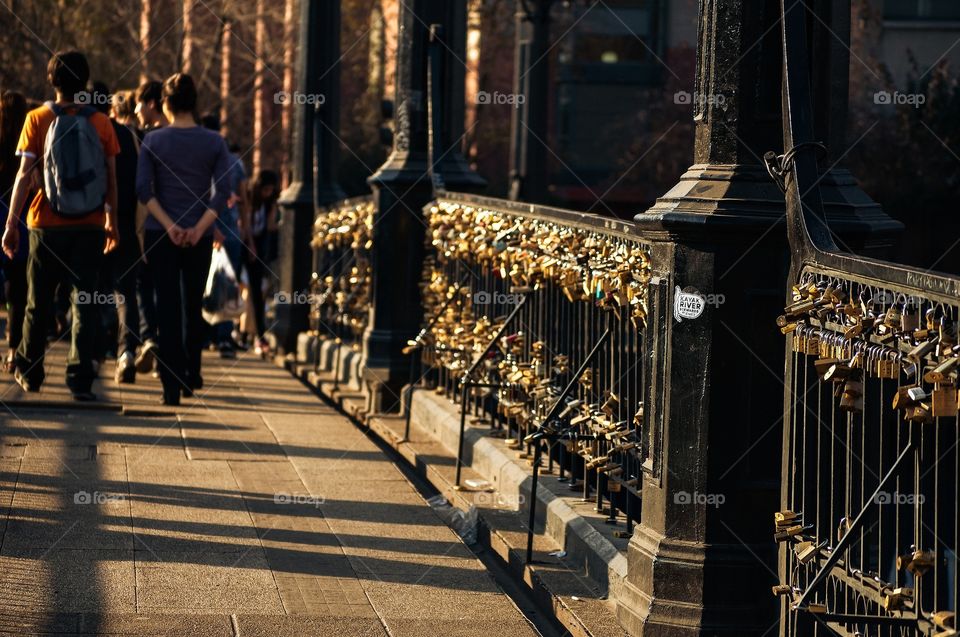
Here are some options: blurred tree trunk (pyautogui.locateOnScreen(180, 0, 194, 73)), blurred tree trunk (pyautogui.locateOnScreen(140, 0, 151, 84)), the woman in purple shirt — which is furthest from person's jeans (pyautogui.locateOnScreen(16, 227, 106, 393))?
blurred tree trunk (pyautogui.locateOnScreen(140, 0, 151, 84))

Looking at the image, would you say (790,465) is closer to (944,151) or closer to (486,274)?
(486,274)

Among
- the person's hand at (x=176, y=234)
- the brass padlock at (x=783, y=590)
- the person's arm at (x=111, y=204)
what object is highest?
the person's arm at (x=111, y=204)

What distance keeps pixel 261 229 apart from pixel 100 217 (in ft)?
15.2

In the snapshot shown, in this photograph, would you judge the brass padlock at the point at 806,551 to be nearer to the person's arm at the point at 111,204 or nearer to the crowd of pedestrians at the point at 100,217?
the crowd of pedestrians at the point at 100,217

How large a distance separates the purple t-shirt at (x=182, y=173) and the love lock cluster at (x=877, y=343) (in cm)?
578

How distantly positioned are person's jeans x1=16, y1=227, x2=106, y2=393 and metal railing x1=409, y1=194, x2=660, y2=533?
196 cm

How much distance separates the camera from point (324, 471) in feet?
26.5

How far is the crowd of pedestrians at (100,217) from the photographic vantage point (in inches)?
369

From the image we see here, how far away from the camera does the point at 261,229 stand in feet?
46.3

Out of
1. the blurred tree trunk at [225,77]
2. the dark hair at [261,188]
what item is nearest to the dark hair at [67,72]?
the dark hair at [261,188]

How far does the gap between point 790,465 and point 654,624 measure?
0.78 metres

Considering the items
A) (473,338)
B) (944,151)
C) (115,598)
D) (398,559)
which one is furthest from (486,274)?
(944,151)

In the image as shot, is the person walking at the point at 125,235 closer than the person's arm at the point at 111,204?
No

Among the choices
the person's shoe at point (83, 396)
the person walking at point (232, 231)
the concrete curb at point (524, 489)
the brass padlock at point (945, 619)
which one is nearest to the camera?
the brass padlock at point (945, 619)
